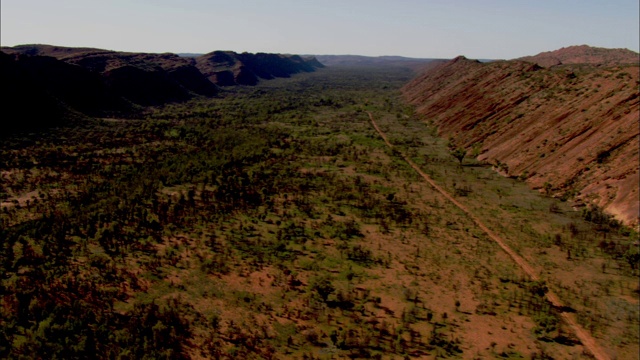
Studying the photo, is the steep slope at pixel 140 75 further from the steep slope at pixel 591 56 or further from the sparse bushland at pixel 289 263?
the steep slope at pixel 591 56

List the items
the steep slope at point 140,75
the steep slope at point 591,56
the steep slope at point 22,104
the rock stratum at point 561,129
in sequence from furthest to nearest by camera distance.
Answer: the steep slope at point 591,56 < the steep slope at point 140,75 < the steep slope at point 22,104 < the rock stratum at point 561,129

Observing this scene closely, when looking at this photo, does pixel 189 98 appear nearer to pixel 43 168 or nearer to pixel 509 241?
pixel 43 168

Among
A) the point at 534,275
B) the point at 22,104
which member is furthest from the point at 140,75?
the point at 534,275

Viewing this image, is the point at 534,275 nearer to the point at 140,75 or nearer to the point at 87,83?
the point at 87,83

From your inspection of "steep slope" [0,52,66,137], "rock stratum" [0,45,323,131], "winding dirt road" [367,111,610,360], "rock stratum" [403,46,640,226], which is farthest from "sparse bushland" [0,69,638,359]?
"rock stratum" [0,45,323,131]

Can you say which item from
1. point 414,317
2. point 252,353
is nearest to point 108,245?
point 252,353

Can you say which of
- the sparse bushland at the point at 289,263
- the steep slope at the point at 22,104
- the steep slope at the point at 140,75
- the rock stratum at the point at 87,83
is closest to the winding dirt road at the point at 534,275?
the sparse bushland at the point at 289,263
